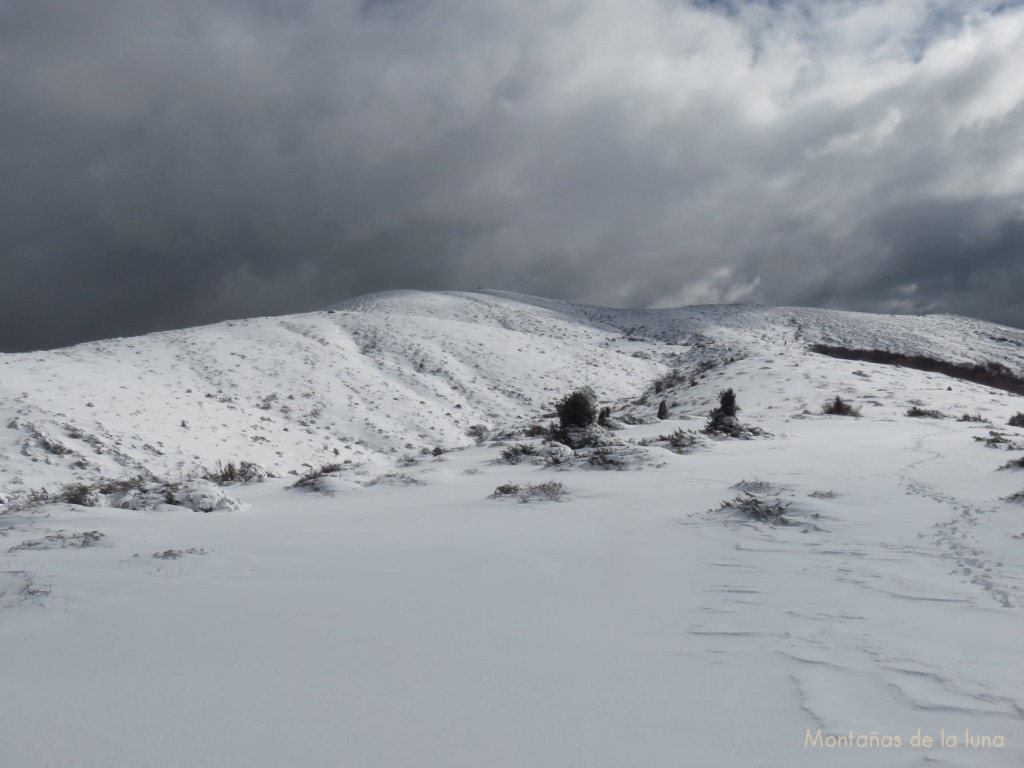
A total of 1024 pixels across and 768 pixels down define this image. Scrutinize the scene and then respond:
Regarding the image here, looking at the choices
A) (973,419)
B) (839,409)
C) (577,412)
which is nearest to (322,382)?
(577,412)

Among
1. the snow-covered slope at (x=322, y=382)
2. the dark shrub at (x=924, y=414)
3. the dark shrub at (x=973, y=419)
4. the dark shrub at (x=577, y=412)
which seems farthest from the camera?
the snow-covered slope at (x=322, y=382)

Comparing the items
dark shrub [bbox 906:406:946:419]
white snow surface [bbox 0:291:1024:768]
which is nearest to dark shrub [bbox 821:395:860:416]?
dark shrub [bbox 906:406:946:419]

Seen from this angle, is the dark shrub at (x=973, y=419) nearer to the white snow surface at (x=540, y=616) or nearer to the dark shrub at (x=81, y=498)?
the white snow surface at (x=540, y=616)

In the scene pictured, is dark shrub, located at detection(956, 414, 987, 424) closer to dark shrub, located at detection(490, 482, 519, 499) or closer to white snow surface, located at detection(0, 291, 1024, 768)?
white snow surface, located at detection(0, 291, 1024, 768)

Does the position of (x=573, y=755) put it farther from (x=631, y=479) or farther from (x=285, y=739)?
(x=631, y=479)

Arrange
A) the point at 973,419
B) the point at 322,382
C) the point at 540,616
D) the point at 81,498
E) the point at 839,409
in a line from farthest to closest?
the point at 322,382, the point at 839,409, the point at 973,419, the point at 81,498, the point at 540,616

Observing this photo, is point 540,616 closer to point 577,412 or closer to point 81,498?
point 81,498

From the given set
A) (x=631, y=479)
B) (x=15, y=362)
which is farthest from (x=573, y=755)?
(x=15, y=362)

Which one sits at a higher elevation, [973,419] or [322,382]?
[322,382]

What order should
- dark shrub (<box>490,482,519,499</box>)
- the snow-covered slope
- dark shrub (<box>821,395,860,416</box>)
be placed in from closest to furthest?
1. dark shrub (<box>490,482,519,499</box>)
2. the snow-covered slope
3. dark shrub (<box>821,395,860,416</box>)

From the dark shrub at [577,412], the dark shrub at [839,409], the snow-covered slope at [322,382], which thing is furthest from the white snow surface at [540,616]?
the snow-covered slope at [322,382]

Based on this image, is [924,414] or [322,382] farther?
[322,382]

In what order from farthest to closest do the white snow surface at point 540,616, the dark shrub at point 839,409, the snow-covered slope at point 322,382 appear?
the dark shrub at point 839,409 → the snow-covered slope at point 322,382 → the white snow surface at point 540,616

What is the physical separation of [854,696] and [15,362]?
2841cm
